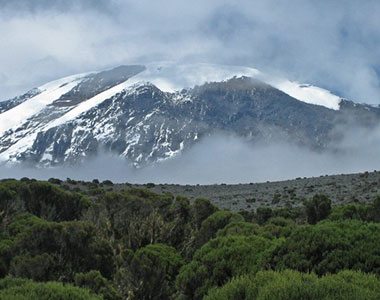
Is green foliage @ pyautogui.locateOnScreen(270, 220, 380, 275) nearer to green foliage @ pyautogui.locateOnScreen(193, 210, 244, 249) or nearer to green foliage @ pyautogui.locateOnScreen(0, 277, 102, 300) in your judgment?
green foliage @ pyautogui.locateOnScreen(0, 277, 102, 300)

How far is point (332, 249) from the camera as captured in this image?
63.3 feet

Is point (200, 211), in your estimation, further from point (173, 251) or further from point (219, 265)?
point (219, 265)

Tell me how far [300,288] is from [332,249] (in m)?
5.97

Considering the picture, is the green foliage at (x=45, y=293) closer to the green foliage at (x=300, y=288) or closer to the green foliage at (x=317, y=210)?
the green foliage at (x=300, y=288)

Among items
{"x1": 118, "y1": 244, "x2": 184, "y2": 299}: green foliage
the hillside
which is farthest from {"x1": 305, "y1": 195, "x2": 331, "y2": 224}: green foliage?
{"x1": 118, "y1": 244, "x2": 184, "y2": 299}: green foliage

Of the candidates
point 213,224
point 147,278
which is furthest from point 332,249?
point 213,224

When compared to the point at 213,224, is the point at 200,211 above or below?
above

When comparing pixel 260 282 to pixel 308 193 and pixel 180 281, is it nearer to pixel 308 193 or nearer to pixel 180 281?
pixel 180 281

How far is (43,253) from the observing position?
92.8 feet

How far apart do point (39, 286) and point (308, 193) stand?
4870cm

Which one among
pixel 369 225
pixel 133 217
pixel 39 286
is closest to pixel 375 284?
pixel 369 225

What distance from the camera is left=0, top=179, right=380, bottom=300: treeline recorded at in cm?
1536

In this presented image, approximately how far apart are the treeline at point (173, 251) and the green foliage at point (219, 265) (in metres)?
0.04

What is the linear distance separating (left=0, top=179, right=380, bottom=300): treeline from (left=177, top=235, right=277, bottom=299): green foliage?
0.04 metres
